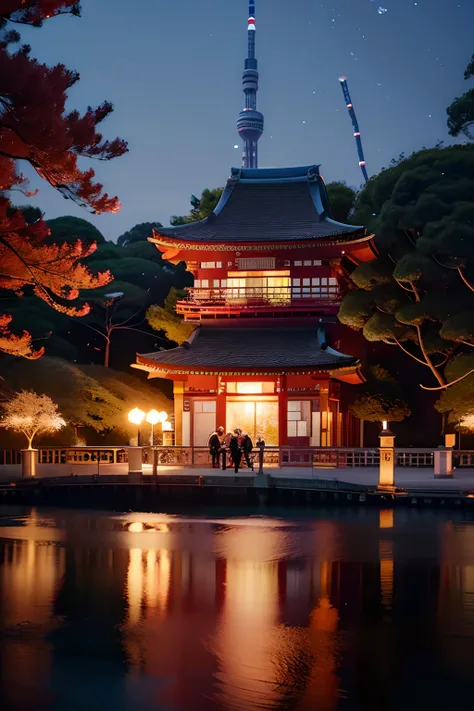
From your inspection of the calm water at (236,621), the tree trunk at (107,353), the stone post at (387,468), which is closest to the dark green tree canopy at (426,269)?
the stone post at (387,468)

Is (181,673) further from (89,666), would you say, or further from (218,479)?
(218,479)

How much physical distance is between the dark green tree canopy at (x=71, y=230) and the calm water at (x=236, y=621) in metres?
35.6

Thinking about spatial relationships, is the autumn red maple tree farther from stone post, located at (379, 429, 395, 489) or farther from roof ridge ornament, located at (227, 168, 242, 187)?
roof ridge ornament, located at (227, 168, 242, 187)

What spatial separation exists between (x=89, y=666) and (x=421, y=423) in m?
37.2

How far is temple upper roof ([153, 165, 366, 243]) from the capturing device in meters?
41.4

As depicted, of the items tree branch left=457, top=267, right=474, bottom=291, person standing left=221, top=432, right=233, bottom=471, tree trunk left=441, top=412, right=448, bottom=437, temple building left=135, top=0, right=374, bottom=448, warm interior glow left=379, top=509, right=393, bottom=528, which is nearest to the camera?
warm interior glow left=379, top=509, right=393, bottom=528

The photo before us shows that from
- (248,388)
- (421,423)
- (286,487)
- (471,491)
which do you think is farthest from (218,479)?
(421,423)

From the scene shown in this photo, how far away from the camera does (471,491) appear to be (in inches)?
1037

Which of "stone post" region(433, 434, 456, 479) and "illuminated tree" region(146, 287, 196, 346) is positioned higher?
"illuminated tree" region(146, 287, 196, 346)

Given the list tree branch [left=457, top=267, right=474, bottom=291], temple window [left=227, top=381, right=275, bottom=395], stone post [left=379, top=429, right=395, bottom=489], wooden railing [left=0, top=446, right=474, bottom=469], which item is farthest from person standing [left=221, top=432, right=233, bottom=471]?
tree branch [left=457, top=267, right=474, bottom=291]

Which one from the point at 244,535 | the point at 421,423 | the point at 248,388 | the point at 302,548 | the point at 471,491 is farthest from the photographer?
the point at 421,423

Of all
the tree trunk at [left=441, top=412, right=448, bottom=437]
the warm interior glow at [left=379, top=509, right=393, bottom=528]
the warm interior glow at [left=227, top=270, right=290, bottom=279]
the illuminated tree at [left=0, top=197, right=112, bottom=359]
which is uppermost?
the warm interior glow at [left=227, top=270, right=290, bottom=279]

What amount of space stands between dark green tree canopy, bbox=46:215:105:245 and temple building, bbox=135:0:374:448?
12803 millimetres

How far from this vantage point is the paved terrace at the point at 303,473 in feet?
94.5
